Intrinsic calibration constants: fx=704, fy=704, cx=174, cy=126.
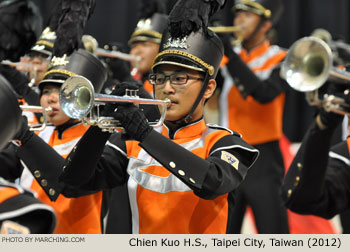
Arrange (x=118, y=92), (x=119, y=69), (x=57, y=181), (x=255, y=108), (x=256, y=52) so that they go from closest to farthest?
(x=118, y=92) → (x=57, y=181) → (x=119, y=69) → (x=255, y=108) → (x=256, y=52)

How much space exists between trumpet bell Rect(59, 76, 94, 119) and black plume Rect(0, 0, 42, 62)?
0.52 m

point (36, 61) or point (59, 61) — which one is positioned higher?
point (59, 61)

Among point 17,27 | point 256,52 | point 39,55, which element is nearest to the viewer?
point 17,27

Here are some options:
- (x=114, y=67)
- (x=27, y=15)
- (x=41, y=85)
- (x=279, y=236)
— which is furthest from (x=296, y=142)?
(x=27, y=15)

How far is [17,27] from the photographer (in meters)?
2.14

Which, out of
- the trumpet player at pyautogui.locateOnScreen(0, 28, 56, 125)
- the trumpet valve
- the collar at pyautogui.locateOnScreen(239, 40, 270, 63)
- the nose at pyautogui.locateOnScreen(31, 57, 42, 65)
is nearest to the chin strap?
the trumpet valve

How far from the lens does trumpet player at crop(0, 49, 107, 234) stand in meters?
3.13

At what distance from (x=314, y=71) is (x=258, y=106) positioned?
238 centimetres

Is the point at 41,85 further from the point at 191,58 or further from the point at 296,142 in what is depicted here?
the point at 296,142

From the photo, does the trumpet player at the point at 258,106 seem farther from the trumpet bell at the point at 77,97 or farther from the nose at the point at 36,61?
the trumpet bell at the point at 77,97

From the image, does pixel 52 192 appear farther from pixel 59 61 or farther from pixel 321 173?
pixel 321 173

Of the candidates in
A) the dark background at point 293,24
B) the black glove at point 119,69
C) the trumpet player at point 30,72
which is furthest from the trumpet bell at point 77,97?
the dark background at point 293,24

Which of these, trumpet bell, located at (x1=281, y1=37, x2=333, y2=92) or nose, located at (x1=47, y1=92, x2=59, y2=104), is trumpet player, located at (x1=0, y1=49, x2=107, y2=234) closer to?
nose, located at (x1=47, y1=92, x2=59, y2=104)

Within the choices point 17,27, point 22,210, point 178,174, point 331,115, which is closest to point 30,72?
point 178,174
